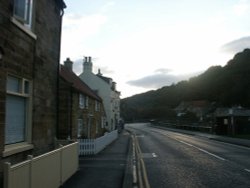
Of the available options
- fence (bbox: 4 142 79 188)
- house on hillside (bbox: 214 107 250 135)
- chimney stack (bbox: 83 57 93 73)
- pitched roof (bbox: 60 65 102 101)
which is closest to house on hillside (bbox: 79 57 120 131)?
chimney stack (bbox: 83 57 93 73)

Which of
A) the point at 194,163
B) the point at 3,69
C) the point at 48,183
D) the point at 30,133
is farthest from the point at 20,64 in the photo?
the point at 194,163

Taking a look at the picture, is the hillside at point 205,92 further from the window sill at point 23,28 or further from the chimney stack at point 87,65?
the window sill at point 23,28

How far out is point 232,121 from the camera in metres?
45.5

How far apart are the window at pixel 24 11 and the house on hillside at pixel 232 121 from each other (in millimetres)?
35882

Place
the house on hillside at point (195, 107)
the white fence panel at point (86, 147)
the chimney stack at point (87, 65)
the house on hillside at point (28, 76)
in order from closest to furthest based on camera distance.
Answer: the house on hillside at point (28, 76)
the white fence panel at point (86, 147)
the chimney stack at point (87, 65)
the house on hillside at point (195, 107)

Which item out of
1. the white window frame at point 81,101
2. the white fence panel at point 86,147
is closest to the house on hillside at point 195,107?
the white window frame at point 81,101

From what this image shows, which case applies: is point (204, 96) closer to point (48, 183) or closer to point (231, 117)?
point (231, 117)

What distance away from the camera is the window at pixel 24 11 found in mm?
11039

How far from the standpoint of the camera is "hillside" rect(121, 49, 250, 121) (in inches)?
4203

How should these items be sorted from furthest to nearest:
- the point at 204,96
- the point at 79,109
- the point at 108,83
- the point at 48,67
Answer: the point at 204,96
the point at 108,83
the point at 79,109
the point at 48,67

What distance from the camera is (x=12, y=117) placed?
36.7ft

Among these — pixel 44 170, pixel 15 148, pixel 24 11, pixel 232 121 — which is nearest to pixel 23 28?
pixel 24 11

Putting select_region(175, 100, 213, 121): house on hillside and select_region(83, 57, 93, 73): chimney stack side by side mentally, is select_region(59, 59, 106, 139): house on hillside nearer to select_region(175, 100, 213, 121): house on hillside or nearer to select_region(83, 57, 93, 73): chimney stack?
select_region(83, 57, 93, 73): chimney stack

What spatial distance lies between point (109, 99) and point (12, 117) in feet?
174
